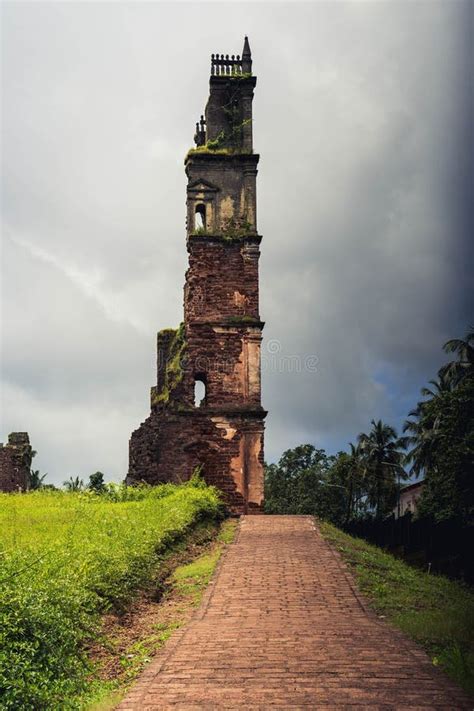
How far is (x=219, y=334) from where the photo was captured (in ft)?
74.0

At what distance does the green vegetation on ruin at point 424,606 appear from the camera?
7.07 metres

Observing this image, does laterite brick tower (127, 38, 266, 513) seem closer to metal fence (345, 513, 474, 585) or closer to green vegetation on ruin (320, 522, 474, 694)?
metal fence (345, 513, 474, 585)

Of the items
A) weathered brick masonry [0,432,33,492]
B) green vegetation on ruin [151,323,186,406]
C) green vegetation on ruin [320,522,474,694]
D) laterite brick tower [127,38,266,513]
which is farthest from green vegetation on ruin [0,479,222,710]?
weathered brick masonry [0,432,33,492]

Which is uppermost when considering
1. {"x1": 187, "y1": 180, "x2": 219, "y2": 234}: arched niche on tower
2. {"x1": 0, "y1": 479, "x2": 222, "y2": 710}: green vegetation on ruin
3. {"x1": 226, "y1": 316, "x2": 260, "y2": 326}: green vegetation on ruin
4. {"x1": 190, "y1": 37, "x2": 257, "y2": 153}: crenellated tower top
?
{"x1": 190, "y1": 37, "x2": 257, "y2": 153}: crenellated tower top

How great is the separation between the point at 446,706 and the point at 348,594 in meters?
4.53

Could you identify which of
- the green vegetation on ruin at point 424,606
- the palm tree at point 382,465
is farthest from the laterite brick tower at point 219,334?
the palm tree at point 382,465

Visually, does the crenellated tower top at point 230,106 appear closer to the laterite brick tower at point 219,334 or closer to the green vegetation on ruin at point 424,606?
the laterite brick tower at point 219,334

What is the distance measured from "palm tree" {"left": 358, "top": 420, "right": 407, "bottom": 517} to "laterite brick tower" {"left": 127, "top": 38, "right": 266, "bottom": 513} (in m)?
23.8

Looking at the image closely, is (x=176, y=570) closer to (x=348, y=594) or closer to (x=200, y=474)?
(x=348, y=594)

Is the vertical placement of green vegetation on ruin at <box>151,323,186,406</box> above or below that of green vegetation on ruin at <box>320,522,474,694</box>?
above

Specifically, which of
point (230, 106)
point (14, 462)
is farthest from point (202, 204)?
point (14, 462)

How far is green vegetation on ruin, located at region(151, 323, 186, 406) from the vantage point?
74.8 ft

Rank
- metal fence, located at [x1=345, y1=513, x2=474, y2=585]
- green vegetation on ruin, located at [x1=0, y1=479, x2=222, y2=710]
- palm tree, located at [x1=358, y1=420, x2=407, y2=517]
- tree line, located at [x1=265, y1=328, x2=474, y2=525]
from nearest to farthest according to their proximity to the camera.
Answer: green vegetation on ruin, located at [x1=0, y1=479, x2=222, y2=710]
metal fence, located at [x1=345, y1=513, x2=474, y2=585]
tree line, located at [x1=265, y1=328, x2=474, y2=525]
palm tree, located at [x1=358, y1=420, x2=407, y2=517]

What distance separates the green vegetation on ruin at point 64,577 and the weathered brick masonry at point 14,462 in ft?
26.0
